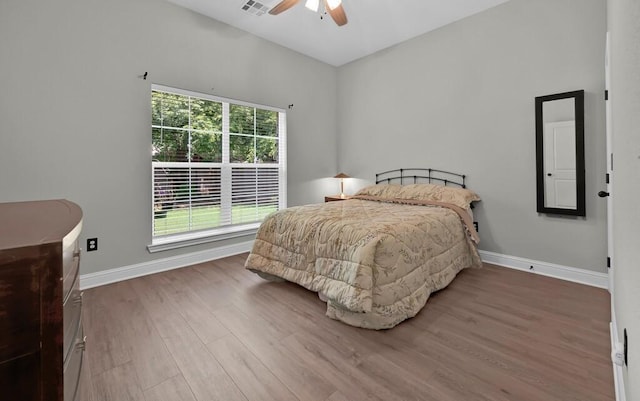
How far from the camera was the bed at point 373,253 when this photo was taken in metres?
2.01

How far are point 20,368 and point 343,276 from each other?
1768 mm

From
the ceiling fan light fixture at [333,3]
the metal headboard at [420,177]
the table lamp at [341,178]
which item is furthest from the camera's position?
the table lamp at [341,178]

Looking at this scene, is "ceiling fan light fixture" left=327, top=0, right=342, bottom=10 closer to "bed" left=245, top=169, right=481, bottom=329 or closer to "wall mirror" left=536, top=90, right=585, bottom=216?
"bed" left=245, top=169, right=481, bottom=329

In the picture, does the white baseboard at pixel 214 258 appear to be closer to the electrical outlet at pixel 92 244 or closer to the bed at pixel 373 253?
the electrical outlet at pixel 92 244

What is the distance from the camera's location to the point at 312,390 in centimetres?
148

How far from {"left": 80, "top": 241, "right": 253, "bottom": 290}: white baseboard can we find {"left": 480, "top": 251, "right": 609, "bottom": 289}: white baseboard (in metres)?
3.13

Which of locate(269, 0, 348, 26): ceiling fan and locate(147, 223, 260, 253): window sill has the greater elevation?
locate(269, 0, 348, 26): ceiling fan

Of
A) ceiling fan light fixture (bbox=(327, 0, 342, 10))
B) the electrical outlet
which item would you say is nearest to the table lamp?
ceiling fan light fixture (bbox=(327, 0, 342, 10))

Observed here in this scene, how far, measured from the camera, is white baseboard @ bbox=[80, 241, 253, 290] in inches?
112

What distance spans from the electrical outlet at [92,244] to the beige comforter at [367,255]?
1.52m

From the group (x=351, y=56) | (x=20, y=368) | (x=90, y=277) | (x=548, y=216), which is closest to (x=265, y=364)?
(x=20, y=368)

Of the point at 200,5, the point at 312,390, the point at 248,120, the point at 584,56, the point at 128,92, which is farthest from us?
the point at 248,120

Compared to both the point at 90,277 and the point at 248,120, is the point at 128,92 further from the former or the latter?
the point at 90,277

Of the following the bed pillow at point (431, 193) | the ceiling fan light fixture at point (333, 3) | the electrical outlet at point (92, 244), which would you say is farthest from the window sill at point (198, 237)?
the ceiling fan light fixture at point (333, 3)
